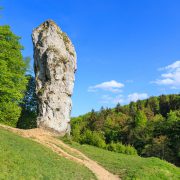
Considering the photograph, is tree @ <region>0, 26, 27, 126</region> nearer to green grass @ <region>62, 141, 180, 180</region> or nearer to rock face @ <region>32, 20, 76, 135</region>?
rock face @ <region>32, 20, 76, 135</region>

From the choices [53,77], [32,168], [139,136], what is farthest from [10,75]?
[139,136]

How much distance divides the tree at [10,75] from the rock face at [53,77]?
268cm

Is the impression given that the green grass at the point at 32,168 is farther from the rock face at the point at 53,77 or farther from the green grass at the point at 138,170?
the rock face at the point at 53,77

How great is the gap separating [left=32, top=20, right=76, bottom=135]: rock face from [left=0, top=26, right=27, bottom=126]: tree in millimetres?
2677

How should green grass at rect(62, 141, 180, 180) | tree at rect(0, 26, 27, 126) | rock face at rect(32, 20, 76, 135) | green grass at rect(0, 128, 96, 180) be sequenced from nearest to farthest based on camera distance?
green grass at rect(0, 128, 96, 180) < green grass at rect(62, 141, 180, 180) < tree at rect(0, 26, 27, 126) < rock face at rect(32, 20, 76, 135)

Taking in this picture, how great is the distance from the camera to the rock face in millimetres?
45938

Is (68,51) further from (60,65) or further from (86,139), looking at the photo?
(86,139)

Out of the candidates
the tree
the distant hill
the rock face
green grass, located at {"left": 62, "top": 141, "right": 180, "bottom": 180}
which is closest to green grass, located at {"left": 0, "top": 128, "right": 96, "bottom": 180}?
green grass, located at {"left": 62, "top": 141, "right": 180, "bottom": 180}

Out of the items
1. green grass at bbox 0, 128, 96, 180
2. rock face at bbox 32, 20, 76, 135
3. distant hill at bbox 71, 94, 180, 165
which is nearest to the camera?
green grass at bbox 0, 128, 96, 180

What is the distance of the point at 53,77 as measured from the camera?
155 ft

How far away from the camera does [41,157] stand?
25.0m

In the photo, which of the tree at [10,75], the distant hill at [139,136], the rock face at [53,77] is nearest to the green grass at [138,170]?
the rock face at [53,77]

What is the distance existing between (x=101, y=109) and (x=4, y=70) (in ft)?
380

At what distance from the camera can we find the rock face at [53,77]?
45.9 metres
